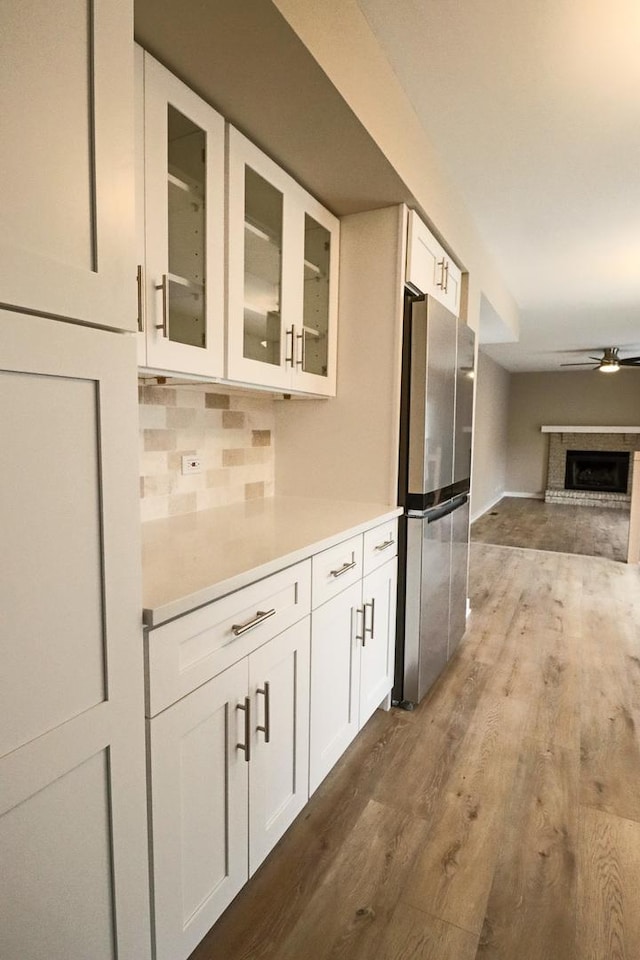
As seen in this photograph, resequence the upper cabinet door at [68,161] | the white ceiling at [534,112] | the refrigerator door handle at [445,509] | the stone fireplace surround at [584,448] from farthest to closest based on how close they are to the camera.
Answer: the stone fireplace surround at [584,448] → the refrigerator door handle at [445,509] → the white ceiling at [534,112] → the upper cabinet door at [68,161]

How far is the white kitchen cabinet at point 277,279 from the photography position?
1.58 m

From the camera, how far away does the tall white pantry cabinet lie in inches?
27.5

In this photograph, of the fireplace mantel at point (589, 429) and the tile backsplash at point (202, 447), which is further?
the fireplace mantel at point (589, 429)

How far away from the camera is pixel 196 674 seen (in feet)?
3.51

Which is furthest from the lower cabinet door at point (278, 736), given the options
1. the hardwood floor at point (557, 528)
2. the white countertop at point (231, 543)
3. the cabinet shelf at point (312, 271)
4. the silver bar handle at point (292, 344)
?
the hardwood floor at point (557, 528)

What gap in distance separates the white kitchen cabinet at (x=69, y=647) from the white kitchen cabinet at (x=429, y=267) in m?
1.64

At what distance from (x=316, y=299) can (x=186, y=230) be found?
803 mm

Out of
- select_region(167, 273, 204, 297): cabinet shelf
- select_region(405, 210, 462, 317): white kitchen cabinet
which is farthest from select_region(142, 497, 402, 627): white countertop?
select_region(405, 210, 462, 317): white kitchen cabinet

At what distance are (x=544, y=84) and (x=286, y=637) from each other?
207 cm

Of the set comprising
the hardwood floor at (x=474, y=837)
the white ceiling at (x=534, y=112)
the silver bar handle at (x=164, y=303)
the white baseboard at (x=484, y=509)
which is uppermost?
the white ceiling at (x=534, y=112)

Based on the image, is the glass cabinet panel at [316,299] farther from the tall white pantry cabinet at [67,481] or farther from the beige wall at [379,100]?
the tall white pantry cabinet at [67,481]

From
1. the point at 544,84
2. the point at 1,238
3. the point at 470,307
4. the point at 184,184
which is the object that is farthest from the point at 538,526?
the point at 1,238

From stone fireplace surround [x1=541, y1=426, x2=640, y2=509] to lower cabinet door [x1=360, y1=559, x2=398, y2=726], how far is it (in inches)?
310

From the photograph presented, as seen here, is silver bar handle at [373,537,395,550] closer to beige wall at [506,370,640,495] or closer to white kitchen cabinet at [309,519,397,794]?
white kitchen cabinet at [309,519,397,794]
